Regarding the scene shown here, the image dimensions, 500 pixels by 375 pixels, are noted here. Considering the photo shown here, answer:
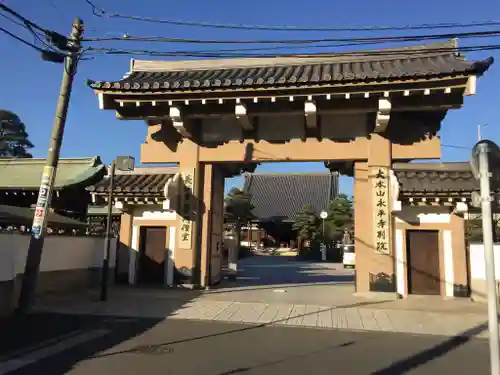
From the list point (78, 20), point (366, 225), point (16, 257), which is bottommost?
point (16, 257)

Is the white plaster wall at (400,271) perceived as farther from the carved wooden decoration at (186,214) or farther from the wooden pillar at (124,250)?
the wooden pillar at (124,250)

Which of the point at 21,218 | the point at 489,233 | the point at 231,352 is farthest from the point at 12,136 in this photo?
the point at 489,233

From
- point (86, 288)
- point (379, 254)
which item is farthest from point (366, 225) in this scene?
point (86, 288)

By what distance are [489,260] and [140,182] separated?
11629mm

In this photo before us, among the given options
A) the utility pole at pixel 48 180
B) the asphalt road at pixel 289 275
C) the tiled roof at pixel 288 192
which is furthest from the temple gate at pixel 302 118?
the tiled roof at pixel 288 192

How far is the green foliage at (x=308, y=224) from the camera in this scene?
40.0 m

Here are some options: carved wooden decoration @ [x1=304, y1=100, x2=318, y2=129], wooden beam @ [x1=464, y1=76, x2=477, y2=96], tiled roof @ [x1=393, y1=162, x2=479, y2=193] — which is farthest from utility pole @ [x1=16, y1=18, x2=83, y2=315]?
wooden beam @ [x1=464, y1=76, x2=477, y2=96]

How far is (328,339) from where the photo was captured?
7.62 metres

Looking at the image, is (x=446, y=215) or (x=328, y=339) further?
(x=446, y=215)

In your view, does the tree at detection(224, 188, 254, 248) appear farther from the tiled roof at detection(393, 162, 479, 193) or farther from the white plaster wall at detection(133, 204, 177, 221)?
the tiled roof at detection(393, 162, 479, 193)

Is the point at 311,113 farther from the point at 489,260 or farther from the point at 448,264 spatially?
the point at 489,260

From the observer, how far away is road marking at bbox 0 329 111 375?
5582 millimetres

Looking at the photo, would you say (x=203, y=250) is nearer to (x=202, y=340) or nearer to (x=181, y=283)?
(x=181, y=283)

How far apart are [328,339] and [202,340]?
221 centimetres
